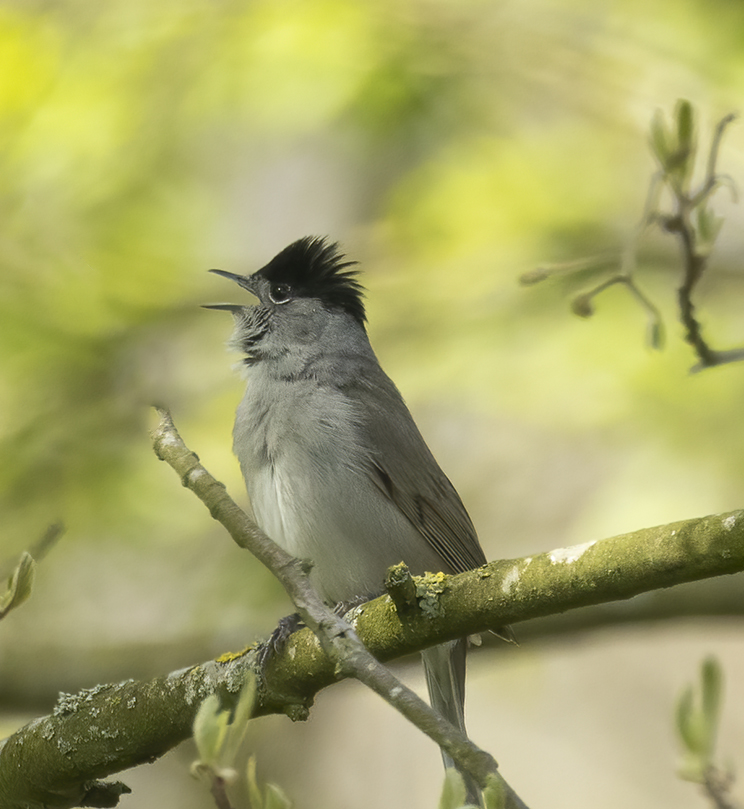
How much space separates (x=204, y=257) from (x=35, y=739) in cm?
355

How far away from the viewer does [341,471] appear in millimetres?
4488

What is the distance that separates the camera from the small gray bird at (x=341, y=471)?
14.4 ft

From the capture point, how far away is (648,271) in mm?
5836

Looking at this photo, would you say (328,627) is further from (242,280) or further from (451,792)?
(242,280)

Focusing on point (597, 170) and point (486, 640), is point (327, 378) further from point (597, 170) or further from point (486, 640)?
point (597, 170)

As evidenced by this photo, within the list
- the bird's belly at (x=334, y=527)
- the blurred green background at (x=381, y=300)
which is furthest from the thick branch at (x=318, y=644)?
the blurred green background at (x=381, y=300)

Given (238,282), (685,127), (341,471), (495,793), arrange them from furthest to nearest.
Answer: (238,282) < (341,471) < (685,127) < (495,793)

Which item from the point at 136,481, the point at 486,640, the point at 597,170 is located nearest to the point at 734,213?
the point at 597,170

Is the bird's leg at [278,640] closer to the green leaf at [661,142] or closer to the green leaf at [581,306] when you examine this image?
the green leaf at [581,306]

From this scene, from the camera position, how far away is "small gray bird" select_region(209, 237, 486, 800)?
4375 millimetres

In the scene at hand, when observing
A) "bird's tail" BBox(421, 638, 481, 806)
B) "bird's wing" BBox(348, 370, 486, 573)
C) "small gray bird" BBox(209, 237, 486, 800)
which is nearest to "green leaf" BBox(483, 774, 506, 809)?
"small gray bird" BBox(209, 237, 486, 800)

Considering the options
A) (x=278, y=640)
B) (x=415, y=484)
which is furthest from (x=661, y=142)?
(x=415, y=484)

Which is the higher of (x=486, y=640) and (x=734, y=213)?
(x=734, y=213)

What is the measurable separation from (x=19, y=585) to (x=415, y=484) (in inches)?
106
